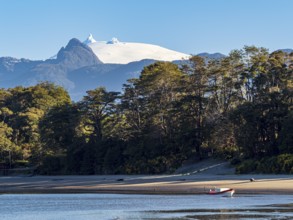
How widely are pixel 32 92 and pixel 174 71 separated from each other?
33668 millimetres

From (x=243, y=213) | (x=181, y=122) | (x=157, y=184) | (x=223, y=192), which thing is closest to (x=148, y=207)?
(x=243, y=213)

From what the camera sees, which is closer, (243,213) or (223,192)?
(243,213)

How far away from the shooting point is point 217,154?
6012 cm

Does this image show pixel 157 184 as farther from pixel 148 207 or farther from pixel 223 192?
pixel 148 207

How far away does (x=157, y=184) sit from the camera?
52.2 m

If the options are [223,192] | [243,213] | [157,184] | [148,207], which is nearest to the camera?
[243,213]

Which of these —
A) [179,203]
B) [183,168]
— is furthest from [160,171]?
[179,203]

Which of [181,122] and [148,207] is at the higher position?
[181,122]

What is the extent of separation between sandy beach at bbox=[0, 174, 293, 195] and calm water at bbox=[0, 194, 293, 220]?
10.9ft

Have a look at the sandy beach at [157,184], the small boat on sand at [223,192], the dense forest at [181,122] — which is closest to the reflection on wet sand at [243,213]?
the small boat on sand at [223,192]

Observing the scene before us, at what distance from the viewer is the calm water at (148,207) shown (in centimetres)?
3334

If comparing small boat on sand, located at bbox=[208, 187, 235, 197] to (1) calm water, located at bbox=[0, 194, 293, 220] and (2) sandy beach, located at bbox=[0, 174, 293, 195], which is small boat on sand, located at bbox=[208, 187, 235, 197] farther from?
(2) sandy beach, located at bbox=[0, 174, 293, 195]

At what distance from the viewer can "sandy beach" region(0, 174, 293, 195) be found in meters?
45.3

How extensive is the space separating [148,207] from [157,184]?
573 inches
